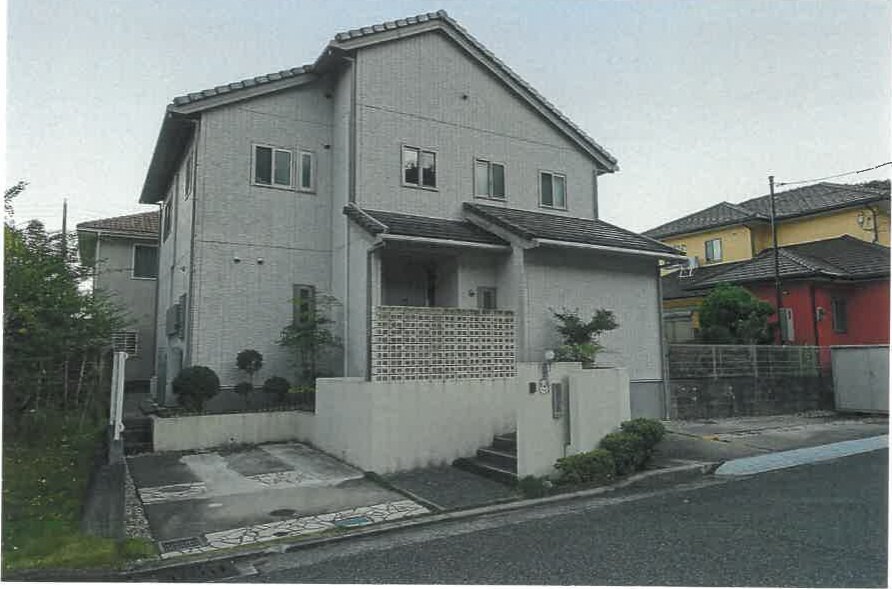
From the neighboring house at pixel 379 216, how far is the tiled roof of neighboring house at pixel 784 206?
930 cm

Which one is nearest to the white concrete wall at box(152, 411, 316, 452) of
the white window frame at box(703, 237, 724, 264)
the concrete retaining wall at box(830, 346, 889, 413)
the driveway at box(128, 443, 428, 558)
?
the driveway at box(128, 443, 428, 558)

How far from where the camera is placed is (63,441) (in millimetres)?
8195

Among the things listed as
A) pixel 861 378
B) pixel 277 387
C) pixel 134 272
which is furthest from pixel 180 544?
pixel 861 378

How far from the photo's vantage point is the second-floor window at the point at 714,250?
72.6ft

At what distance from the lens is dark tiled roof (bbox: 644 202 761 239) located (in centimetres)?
2138

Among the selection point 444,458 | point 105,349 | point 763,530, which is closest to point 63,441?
point 105,349

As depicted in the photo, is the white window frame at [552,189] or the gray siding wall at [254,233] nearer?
the gray siding wall at [254,233]

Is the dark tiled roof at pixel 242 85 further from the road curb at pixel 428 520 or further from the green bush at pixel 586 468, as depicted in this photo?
the green bush at pixel 586 468

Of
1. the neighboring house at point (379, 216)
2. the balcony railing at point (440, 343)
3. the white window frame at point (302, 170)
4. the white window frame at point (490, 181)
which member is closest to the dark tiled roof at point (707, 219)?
the neighboring house at point (379, 216)

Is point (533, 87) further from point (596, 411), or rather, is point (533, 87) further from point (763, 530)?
point (763, 530)

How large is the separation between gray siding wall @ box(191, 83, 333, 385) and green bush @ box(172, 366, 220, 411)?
496 millimetres

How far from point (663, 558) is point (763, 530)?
1284 millimetres

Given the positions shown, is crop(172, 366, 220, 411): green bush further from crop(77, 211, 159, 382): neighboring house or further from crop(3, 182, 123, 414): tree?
crop(77, 211, 159, 382): neighboring house

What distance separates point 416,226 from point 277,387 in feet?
11.5
